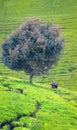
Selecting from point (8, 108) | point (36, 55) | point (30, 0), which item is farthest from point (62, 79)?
point (30, 0)

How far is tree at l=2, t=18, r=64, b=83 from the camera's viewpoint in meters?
54.2

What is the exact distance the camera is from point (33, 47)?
2133 inches

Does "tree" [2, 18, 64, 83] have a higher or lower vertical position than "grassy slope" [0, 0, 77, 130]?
higher

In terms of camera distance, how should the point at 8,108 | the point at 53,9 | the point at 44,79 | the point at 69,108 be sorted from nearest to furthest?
1. the point at 8,108
2. the point at 69,108
3. the point at 44,79
4. the point at 53,9

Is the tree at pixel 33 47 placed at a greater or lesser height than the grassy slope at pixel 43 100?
greater

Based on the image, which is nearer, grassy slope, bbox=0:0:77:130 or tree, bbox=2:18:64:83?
grassy slope, bbox=0:0:77:130

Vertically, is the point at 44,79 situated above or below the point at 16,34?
below

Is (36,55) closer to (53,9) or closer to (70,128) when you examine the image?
(70,128)

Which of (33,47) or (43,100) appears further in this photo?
(33,47)

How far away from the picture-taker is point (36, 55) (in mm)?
54531

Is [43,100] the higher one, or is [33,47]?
[33,47]

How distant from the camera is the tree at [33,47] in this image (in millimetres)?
54219

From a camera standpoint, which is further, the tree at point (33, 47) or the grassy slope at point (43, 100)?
the tree at point (33, 47)

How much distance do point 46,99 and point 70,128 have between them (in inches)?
260
